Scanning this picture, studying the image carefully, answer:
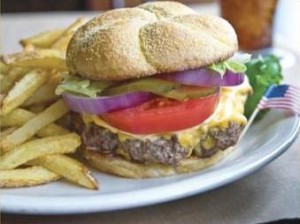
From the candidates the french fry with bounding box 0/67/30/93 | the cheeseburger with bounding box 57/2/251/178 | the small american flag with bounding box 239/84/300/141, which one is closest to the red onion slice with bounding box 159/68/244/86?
the cheeseburger with bounding box 57/2/251/178

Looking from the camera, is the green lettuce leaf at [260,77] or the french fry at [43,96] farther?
the green lettuce leaf at [260,77]

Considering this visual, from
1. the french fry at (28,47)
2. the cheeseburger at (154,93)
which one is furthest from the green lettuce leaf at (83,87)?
the french fry at (28,47)

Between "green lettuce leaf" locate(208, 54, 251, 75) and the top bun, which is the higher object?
the top bun

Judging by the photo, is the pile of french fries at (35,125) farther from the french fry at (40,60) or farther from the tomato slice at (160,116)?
the tomato slice at (160,116)

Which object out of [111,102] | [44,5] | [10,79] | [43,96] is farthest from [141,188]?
[44,5]

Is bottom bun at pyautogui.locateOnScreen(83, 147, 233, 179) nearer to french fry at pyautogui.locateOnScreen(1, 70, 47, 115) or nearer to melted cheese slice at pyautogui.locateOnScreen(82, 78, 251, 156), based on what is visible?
melted cheese slice at pyautogui.locateOnScreen(82, 78, 251, 156)

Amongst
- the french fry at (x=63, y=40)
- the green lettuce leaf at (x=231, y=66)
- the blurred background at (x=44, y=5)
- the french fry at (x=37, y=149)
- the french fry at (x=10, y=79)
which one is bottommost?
the blurred background at (x=44, y=5)
